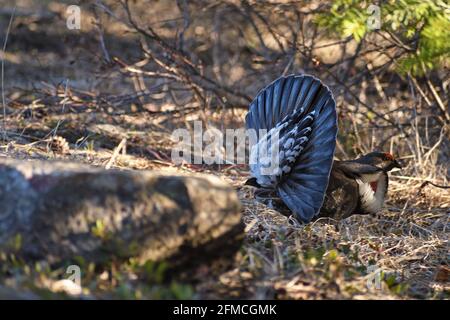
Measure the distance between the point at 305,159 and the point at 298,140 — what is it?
0.14 meters

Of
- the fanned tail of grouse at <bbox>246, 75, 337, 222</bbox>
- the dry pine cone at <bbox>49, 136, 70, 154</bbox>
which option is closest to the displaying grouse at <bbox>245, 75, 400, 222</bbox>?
the fanned tail of grouse at <bbox>246, 75, 337, 222</bbox>

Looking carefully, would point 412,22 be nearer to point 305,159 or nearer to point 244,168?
point 305,159

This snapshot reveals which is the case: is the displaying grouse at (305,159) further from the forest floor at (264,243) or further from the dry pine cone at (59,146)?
the dry pine cone at (59,146)

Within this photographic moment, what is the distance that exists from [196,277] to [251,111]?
6.96 ft

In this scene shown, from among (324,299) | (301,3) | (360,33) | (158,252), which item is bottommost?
(324,299)

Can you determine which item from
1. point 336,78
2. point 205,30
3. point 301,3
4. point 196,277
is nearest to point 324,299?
point 196,277

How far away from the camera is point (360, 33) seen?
16.1 feet

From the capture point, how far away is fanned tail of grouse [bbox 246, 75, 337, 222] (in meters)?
4.56

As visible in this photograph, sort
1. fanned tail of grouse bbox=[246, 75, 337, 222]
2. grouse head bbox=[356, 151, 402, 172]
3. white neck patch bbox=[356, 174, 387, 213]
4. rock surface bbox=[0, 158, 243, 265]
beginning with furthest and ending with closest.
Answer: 1. grouse head bbox=[356, 151, 402, 172]
2. white neck patch bbox=[356, 174, 387, 213]
3. fanned tail of grouse bbox=[246, 75, 337, 222]
4. rock surface bbox=[0, 158, 243, 265]

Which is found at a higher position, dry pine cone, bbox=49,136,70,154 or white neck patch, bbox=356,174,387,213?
dry pine cone, bbox=49,136,70,154

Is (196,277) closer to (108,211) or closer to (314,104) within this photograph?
(108,211)

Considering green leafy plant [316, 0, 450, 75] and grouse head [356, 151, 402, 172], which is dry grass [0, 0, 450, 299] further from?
green leafy plant [316, 0, 450, 75]

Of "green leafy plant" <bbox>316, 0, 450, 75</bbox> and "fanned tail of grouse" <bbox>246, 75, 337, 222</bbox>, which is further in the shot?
"green leafy plant" <bbox>316, 0, 450, 75</bbox>

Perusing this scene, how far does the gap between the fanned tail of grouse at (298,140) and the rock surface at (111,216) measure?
146 cm
